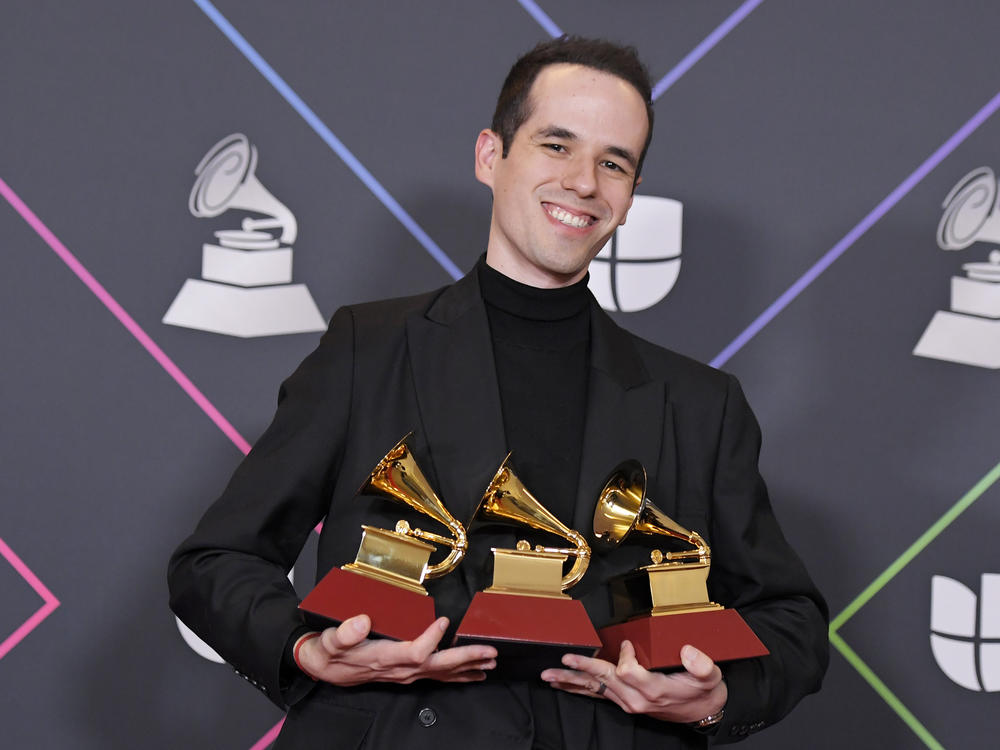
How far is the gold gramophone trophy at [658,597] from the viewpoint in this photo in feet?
5.54

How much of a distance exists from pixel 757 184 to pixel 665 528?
1502mm

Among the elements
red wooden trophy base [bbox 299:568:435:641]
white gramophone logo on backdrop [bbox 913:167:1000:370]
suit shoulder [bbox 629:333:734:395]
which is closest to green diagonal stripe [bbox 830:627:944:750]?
white gramophone logo on backdrop [bbox 913:167:1000:370]

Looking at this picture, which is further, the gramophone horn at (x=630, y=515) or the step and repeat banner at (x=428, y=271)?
the step and repeat banner at (x=428, y=271)

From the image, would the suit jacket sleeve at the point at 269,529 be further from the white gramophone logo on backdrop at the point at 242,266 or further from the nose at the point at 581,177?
the white gramophone logo on backdrop at the point at 242,266

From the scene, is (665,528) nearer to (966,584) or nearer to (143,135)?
(966,584)

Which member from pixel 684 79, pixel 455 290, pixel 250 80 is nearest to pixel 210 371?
pixel 250 80

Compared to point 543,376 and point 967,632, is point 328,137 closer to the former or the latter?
point 543,376

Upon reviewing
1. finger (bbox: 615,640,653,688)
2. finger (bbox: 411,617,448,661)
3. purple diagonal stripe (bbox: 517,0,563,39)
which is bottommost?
finger (bbox: 615,640,653,688)

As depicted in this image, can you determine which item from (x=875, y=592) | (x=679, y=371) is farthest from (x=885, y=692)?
(x=679, y=371)

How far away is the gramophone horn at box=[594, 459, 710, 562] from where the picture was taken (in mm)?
1800

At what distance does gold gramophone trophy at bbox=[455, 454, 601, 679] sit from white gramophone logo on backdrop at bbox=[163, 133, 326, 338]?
4.35ft

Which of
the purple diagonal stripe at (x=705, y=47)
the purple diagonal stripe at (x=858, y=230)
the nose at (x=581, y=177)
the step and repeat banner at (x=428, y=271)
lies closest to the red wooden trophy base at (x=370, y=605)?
the nose at (x=581, y=177)

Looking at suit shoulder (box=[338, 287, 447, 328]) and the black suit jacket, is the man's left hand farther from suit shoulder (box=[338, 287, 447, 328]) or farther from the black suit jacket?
suit shoulder (box=[338, 287, 447, 328])

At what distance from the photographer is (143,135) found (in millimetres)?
2920
